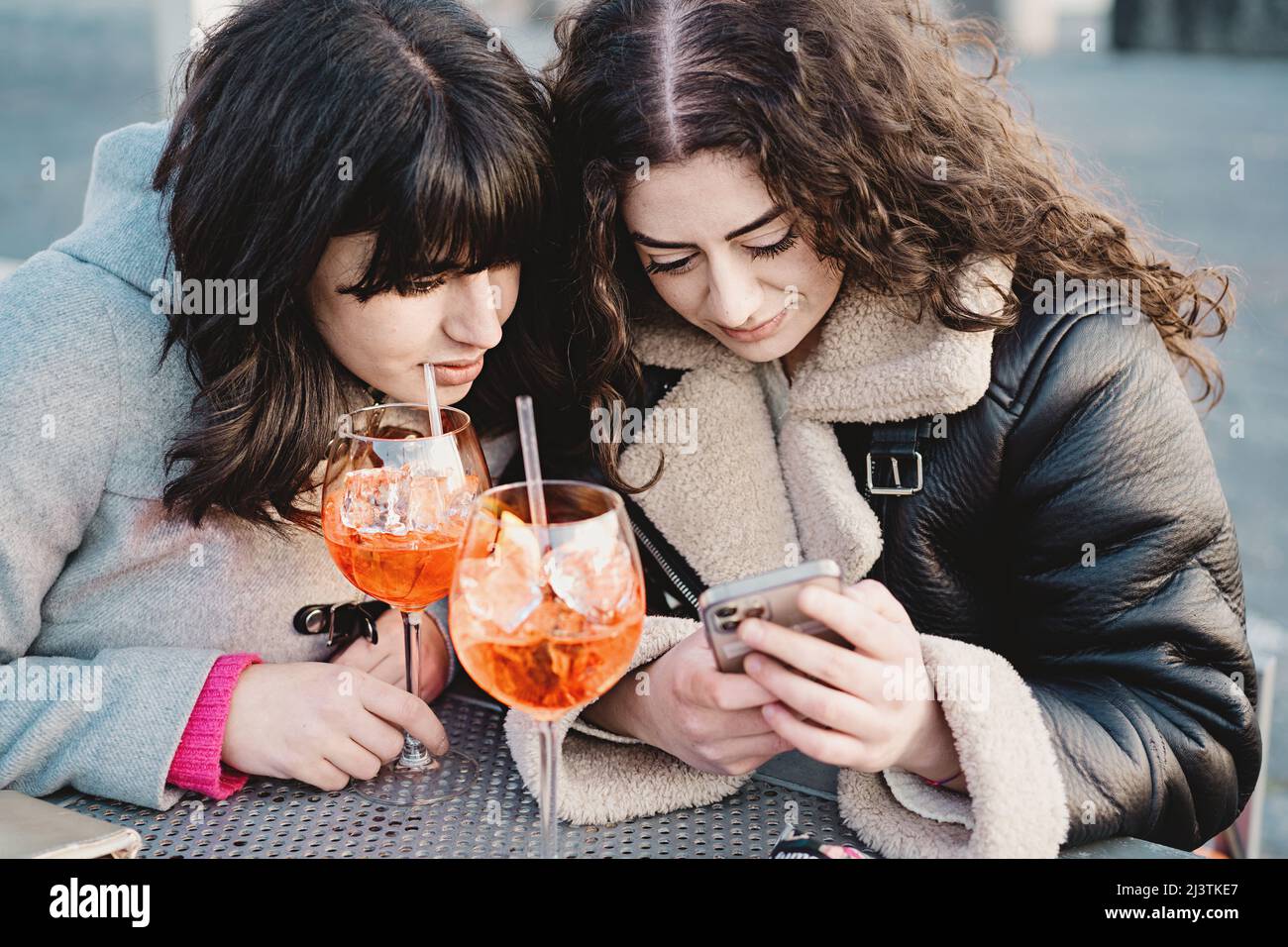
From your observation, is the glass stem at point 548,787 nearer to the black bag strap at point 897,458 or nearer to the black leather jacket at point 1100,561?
the black leather jacket at point 1100,561

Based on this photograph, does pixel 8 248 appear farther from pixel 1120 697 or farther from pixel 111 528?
pixel 1120 697

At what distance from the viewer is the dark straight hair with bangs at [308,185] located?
1.39 m

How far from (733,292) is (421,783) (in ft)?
2.18

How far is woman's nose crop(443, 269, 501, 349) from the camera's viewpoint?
1.48 metres

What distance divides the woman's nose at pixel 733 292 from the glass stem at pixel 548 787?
632mm

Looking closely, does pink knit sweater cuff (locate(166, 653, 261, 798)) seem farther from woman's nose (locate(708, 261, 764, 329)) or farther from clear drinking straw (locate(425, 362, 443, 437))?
woman's nose (locate(708, 261, 764, 329))

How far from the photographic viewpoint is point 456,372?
1.54 meters

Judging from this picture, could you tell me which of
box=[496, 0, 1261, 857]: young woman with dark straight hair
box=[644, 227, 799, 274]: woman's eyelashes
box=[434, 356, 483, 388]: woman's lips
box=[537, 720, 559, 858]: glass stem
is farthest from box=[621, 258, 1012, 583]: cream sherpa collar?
box=[537, 720, 559, 858]: glass stem

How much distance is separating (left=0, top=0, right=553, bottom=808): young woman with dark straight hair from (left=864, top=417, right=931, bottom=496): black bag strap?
49 cm

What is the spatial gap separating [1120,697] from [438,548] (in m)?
0.75

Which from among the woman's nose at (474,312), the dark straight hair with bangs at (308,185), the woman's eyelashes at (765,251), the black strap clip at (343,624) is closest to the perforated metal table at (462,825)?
the black strap clip at (343,624)

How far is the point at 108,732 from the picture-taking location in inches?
53.0
